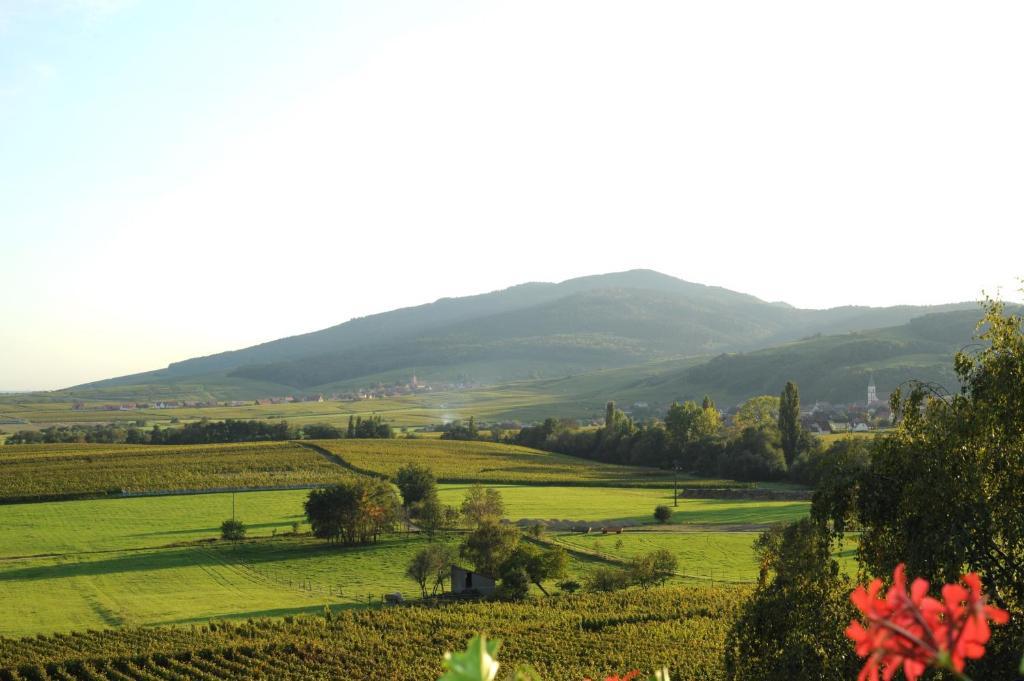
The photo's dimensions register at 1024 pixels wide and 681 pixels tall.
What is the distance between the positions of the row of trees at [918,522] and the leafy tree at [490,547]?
138ft

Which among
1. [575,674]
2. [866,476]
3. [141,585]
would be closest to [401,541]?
[141,585]

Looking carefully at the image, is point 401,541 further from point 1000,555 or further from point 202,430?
point 202,430

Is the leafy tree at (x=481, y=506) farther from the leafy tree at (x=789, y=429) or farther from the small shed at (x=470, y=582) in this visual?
the leafy tree at (x=789, y=429)

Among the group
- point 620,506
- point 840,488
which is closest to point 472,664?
point 840,488

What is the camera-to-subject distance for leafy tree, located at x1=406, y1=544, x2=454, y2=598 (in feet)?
175

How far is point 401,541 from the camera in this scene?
69750mm

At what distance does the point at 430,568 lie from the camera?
53.8 m

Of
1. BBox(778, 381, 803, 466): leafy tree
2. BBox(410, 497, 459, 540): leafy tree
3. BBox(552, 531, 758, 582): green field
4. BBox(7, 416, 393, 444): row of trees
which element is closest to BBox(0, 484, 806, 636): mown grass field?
BBox(552, 531, 758, 582): green field

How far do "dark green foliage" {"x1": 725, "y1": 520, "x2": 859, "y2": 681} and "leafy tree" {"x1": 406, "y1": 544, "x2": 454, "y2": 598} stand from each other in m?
39.9

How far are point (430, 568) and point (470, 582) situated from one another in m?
3.14

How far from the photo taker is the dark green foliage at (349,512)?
67.4m

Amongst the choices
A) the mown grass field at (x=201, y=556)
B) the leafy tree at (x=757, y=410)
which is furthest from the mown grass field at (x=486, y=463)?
the leafy tree at (x=757, y=410)

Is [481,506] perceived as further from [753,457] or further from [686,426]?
[686,426]

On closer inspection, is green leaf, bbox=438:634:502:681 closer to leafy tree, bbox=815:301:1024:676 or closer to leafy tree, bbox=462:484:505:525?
leafy tree, bbox=815:301:1024:676
